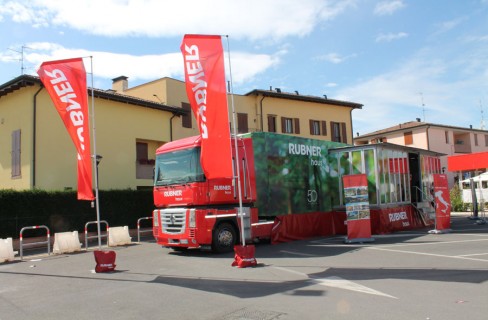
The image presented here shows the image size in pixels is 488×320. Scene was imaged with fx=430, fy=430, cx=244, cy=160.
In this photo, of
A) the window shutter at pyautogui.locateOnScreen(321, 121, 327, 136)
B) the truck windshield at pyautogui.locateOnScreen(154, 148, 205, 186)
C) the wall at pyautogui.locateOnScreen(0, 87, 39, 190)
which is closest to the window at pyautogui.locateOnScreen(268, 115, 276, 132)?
the window shutter at pyautogui.locateOnScreen(321, 121, 327, 136)

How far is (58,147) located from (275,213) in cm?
1270

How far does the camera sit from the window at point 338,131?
37500 mm

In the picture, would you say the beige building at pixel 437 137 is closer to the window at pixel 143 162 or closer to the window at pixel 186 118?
the window at pixel 186 118

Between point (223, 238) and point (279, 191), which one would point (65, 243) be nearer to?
point (223, 238)

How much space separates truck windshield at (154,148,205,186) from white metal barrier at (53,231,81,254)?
3858 millimetres

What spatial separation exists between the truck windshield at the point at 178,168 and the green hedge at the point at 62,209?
7296mm

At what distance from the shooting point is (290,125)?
114ft

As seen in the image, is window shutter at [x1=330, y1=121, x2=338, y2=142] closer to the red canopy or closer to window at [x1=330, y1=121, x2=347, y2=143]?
window at [x1=330, y1=121, x2=347, y2=143]

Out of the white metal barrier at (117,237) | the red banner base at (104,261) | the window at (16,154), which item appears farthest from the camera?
the window at (16,154)

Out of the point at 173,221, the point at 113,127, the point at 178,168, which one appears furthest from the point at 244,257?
the point at 113,127

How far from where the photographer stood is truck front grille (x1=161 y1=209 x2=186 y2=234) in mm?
12055

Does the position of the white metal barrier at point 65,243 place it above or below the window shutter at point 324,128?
below

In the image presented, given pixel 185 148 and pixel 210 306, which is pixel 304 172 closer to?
pixel 185 148

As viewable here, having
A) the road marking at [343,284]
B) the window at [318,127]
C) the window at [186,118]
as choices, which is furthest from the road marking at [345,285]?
the window at [318,127]
